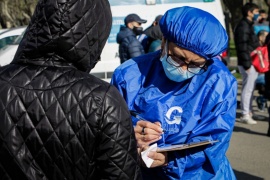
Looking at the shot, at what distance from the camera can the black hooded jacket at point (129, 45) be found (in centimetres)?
775

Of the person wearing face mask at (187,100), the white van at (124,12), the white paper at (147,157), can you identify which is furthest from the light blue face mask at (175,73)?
the white van at (124,12)

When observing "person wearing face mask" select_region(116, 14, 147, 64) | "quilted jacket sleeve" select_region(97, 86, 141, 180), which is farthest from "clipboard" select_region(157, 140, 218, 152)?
"person wearing face mask" select_region(116, 14, 147, 64)

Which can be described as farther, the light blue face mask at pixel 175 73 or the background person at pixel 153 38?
the background person at pixel 153 38

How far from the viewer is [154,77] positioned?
3061 millimetres

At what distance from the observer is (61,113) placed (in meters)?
1.98

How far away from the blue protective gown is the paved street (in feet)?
12.4

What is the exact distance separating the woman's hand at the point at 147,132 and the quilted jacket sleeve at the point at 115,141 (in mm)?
743

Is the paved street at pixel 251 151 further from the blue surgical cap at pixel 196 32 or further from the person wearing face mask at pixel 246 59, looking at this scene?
the blue surgical cap at pixel 196 32

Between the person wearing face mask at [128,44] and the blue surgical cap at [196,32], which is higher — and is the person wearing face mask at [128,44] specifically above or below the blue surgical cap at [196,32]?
below

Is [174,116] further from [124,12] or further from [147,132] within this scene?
[124,12]

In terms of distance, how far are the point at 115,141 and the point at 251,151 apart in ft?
19.8

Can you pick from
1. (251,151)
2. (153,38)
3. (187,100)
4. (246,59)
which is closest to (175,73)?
(187,100)

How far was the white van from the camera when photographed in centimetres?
1024

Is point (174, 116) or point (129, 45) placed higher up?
point (174, 116)
